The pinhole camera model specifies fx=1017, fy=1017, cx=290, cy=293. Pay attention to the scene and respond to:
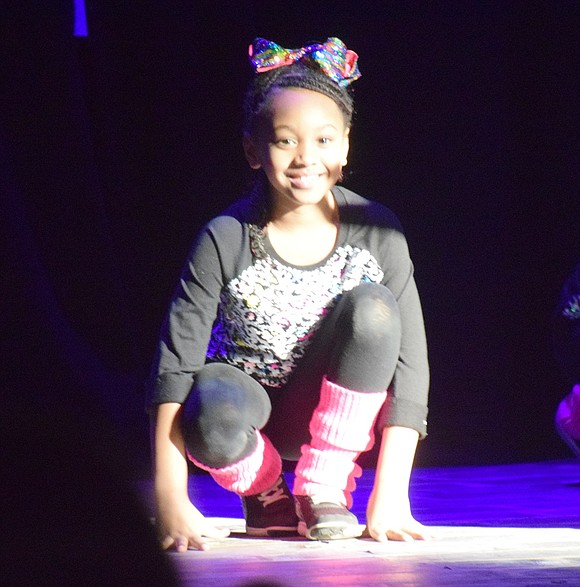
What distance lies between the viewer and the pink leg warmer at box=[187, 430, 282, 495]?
60.1 inches

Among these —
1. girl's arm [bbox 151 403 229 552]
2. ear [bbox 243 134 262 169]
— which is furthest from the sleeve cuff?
ear [bbox 243 134 262 169]

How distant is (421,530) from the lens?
1.43 m

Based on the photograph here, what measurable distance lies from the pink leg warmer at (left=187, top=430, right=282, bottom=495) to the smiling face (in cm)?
40

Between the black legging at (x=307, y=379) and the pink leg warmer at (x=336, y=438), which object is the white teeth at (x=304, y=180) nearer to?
the black legging at (x=307, y=379)

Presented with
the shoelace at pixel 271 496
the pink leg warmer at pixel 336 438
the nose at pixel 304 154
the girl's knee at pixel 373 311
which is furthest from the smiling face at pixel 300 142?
the shoelace at pixel 271 496

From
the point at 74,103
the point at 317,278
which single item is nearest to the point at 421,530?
the point at 317,278

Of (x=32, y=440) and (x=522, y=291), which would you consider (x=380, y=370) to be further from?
(x=522, y=291)

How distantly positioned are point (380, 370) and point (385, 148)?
1.52 meters

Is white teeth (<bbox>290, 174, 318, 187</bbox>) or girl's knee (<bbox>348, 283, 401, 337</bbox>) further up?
white teeth (<bbox>290, 174, 318, 187</bbox>)

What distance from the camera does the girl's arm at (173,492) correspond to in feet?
4.64

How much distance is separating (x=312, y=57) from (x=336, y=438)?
62 cm

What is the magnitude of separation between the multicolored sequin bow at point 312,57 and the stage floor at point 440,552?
73cm

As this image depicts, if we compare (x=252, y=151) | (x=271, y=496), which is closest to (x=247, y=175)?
(x=252, y=151)

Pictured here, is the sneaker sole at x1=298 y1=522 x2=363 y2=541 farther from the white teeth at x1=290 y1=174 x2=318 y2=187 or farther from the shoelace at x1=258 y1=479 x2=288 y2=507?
the white teeth at x1=290 y1=174 x2=318 y2=187
